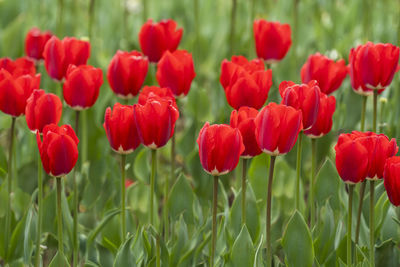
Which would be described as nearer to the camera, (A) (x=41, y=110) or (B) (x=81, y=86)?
(A) (x=41, y=110)

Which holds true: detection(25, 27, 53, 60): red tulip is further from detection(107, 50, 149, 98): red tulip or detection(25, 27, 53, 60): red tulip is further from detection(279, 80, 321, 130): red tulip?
detection(279, 80, 321, 130): red tulip

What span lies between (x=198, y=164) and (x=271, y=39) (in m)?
0.54

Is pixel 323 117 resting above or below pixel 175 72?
below

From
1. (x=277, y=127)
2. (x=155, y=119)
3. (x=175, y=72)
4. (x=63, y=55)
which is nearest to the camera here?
(x=277, y=127)

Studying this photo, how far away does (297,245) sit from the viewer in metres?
1.93

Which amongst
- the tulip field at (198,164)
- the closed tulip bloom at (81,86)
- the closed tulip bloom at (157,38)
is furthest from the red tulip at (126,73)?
the closed tulip bloom at (157,38)

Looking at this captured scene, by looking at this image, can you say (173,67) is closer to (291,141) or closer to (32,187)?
(291,141)

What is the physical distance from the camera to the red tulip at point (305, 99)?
1.77 metres

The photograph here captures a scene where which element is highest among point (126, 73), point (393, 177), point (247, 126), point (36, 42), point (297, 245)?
point (36, 42)

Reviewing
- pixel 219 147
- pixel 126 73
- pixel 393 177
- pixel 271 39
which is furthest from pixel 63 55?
pixel 393 177

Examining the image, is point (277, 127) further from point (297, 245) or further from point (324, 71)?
point (324, 71)

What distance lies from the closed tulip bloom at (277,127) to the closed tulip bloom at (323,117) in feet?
0.92

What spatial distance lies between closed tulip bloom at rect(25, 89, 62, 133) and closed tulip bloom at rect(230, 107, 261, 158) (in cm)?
48

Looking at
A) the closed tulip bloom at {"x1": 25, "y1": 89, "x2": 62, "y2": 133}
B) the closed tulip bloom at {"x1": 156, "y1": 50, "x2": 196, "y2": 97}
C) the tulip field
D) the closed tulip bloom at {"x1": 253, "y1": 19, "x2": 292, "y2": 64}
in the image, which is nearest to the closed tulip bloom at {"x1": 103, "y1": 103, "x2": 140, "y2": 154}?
the tulip field
